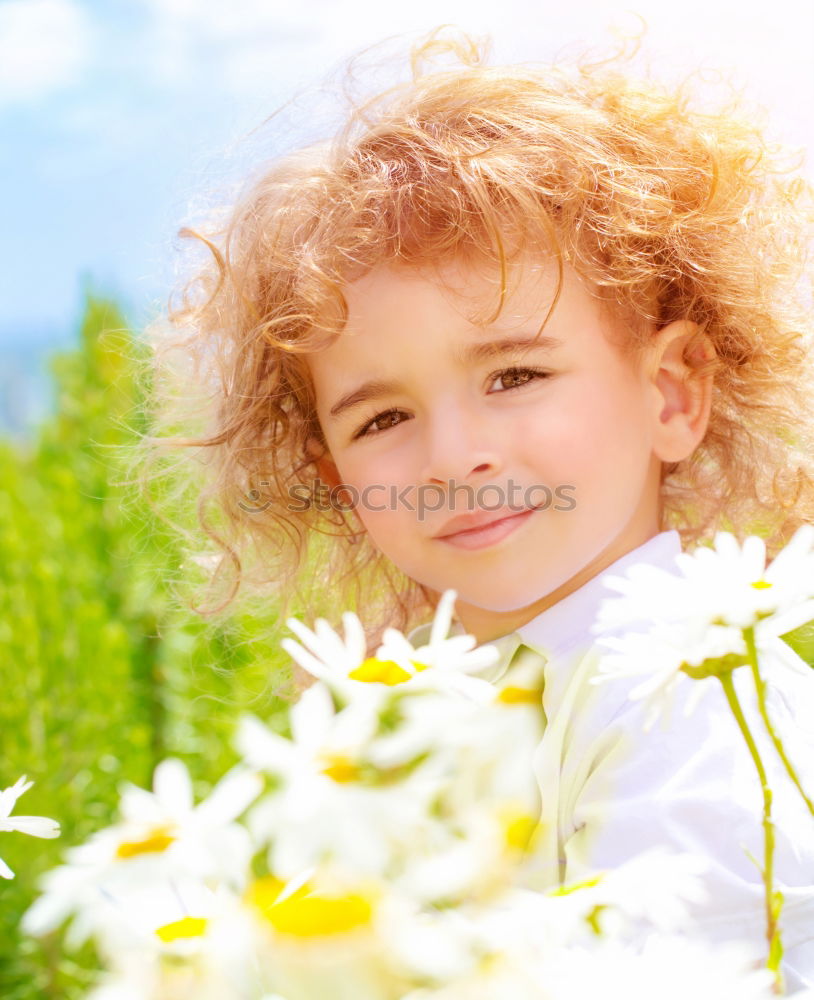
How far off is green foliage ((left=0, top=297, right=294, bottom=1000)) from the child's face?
68 cm

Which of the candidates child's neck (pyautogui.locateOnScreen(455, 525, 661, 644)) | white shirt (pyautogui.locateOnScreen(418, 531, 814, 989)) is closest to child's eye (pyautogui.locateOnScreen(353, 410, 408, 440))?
child's neck (pyautogui.locateOnScreen(455, 525, 661, 644))

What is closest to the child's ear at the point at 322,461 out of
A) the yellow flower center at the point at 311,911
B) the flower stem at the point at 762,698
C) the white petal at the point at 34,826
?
A: the white petal at the point at 34,826

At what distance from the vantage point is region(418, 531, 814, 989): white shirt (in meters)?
0.78

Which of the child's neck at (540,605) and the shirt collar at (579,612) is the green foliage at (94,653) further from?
the shirt collar at (579,612)

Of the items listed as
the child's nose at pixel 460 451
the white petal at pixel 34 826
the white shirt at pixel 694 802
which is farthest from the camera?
the child's nose at pixel 460 451

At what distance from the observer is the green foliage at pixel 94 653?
1.89 metres

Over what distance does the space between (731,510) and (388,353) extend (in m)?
0.61

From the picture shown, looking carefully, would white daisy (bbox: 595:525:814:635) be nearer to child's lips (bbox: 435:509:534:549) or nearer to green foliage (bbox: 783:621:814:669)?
child's lips (bbox: 435:509:534:549)

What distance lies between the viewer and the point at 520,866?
0.23 meters

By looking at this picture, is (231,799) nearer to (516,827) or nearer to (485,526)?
(516,827)

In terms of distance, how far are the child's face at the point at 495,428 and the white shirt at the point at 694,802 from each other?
19cm

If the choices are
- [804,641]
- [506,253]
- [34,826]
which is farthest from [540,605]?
[34,826]

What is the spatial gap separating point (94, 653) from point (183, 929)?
175cm

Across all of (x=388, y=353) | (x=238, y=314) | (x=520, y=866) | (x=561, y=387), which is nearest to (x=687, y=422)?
(x=561, y=387)
